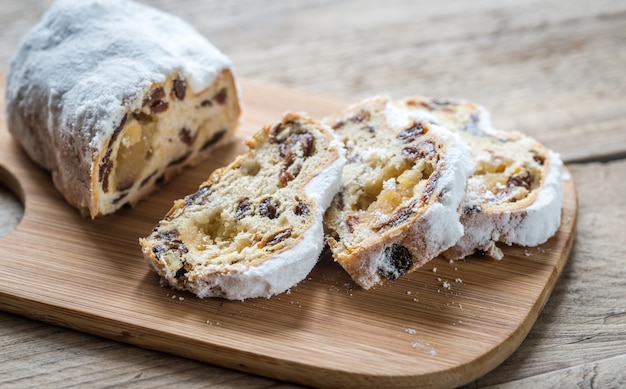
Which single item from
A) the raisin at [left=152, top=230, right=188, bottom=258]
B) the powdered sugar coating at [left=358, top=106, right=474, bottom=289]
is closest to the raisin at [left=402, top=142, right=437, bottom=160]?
the powdered sugar coating at [left=358, top=106, right=474, bottom=289]

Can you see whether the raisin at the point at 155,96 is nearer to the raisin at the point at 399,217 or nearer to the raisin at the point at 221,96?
the raisin at the point at 221,96

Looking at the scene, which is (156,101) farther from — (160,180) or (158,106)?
(160,180)

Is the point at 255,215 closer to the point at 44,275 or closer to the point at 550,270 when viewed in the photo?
the point at 44,275

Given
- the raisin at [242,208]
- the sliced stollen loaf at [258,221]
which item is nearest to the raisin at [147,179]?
the sliced stollen loaf at [258,221]

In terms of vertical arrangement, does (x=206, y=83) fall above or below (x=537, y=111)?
above

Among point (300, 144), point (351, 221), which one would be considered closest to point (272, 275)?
point (351, 221)

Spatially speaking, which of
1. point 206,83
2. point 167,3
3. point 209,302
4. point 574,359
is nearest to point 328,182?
point 209,302

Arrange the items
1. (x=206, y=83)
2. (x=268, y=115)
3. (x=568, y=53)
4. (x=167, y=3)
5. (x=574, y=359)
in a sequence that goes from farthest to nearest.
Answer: (x=167, y=3), (x=568, y=53), (x=268, y=115), (x=206, y=83), (x=574, y=359)
